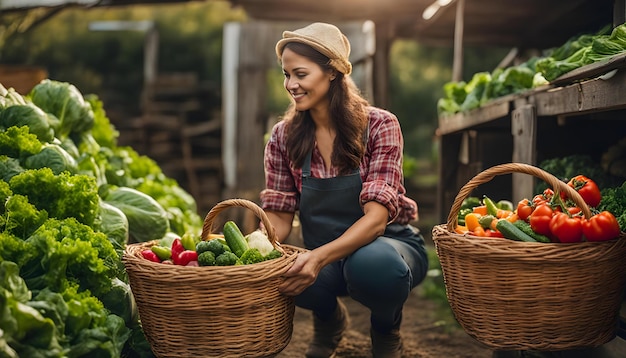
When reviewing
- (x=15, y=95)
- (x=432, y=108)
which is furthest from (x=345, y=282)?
(x=432, y=108)

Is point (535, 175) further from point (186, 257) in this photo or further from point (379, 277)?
point (186, 257)

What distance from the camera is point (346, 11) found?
6633 mm

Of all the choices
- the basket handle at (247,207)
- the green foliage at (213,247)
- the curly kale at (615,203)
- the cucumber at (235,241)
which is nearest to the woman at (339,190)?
the basket handle at (247,207)

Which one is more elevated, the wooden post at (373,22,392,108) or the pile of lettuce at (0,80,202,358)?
the wooden post at (373,22,392,108)

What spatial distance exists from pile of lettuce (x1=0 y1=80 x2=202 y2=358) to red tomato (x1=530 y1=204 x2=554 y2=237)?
1.89 meters

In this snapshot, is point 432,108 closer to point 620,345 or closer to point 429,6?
point 429,6

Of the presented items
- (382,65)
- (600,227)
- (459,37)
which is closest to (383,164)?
(600,227)

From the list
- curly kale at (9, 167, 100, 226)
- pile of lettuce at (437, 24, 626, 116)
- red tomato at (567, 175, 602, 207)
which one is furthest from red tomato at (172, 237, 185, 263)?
pile of lettuce at (437, 24, 626, 116)

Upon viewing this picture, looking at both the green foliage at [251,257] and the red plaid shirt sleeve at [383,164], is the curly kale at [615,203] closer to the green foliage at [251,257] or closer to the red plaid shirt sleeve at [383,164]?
the red plaid shirt sleeve at [383,164]

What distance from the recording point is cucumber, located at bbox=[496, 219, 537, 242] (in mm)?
2895

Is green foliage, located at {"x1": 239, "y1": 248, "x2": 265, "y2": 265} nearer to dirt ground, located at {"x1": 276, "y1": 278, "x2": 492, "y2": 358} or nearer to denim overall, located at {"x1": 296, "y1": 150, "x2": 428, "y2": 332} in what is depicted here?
denim overall, located at {"x1": 296, "y1": 150, "x2": 428, "y2": 332}

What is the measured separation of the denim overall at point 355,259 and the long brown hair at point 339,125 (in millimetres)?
77

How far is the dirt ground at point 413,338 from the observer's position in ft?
13.8

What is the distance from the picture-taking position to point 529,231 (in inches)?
116
